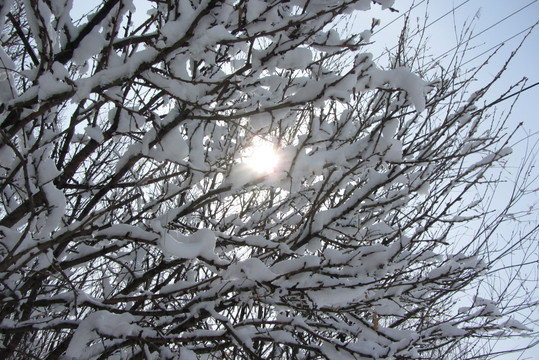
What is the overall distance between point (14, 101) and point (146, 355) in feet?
3.96

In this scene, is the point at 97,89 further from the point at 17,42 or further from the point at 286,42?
the point at 17,42

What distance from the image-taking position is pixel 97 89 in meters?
1.49

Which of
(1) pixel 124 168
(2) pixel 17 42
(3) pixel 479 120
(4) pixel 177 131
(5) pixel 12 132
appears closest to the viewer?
(5) pixel 12 132

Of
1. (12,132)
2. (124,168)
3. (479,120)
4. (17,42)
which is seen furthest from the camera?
(17,42)

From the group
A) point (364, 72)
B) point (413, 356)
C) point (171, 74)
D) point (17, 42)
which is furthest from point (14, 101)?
point (17, 42)

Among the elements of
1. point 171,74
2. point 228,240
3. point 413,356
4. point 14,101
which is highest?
point 171,74

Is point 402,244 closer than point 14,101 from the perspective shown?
No

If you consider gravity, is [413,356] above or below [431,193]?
below

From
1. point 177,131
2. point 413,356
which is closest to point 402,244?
point 413,356

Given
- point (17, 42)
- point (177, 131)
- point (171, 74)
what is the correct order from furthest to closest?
point (17, 42) → point (177, 131) → point (171, 74)

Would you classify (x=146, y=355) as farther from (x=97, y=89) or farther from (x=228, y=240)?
(x=97, y=89)

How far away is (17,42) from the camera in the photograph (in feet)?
16.1

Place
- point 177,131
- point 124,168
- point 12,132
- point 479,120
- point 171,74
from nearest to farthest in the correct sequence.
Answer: point 12,132 → point 171,74 → point 177,131 → point 124,168 → point 479,120

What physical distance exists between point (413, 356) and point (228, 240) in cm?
122
